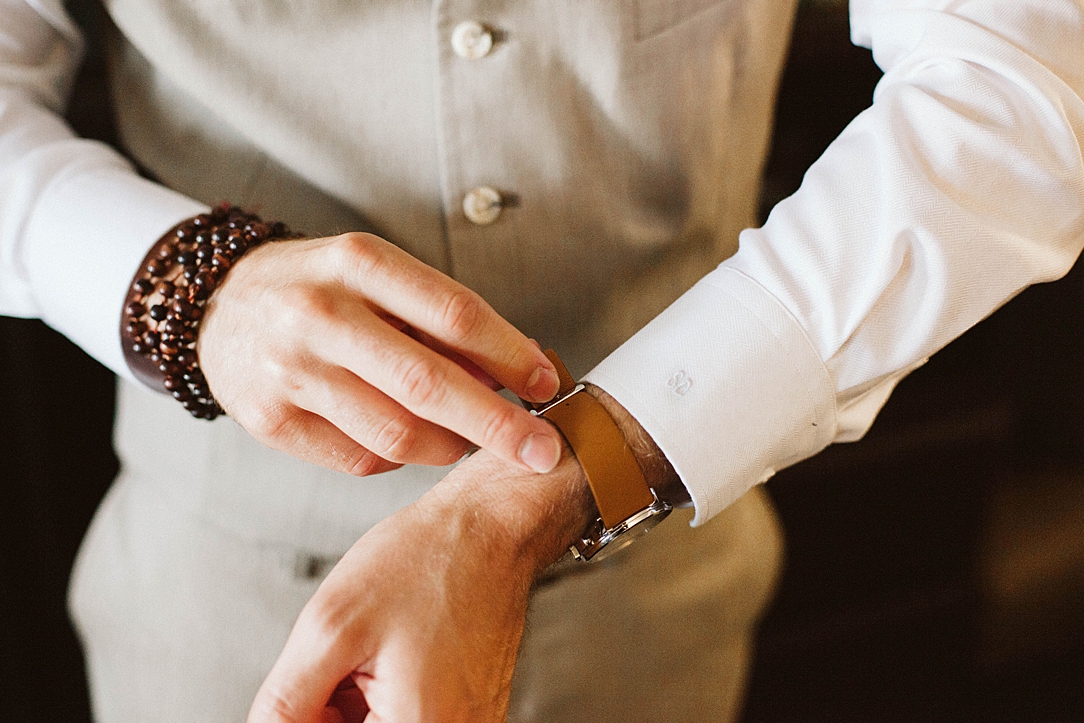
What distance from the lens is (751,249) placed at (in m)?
0.56

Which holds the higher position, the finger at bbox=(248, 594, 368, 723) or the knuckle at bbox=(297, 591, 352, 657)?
the knuckle at bbox=(297, 591, 352, 657)

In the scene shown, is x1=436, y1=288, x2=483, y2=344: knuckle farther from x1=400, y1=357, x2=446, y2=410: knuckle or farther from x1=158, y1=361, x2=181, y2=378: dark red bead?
x1=158, y1=361, x2=181, y2=378: dark red bead

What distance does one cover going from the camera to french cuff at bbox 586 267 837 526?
539 millimetres

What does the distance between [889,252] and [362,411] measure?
0.36 meters

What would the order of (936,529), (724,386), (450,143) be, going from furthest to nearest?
(936,529) < (450,143) < (724,386)

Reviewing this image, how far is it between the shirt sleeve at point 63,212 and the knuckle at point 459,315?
0.28 meters

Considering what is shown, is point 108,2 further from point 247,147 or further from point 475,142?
point 475,142

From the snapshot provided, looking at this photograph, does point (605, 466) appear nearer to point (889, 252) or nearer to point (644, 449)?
point (644, 449)

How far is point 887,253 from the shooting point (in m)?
0.52

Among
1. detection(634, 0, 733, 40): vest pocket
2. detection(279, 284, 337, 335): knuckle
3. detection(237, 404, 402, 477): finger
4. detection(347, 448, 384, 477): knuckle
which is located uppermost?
detection(634, 0, 733, 40): vest pocket

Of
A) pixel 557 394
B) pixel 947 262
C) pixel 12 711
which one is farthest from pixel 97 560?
pixel 947 262

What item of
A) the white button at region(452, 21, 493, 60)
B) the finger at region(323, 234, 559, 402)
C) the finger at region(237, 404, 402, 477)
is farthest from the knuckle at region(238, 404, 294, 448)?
the white button at region(452, 21, 493, 60)

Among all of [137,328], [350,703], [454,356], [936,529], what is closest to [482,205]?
[454,356]

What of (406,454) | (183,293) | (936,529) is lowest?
(936,529)
